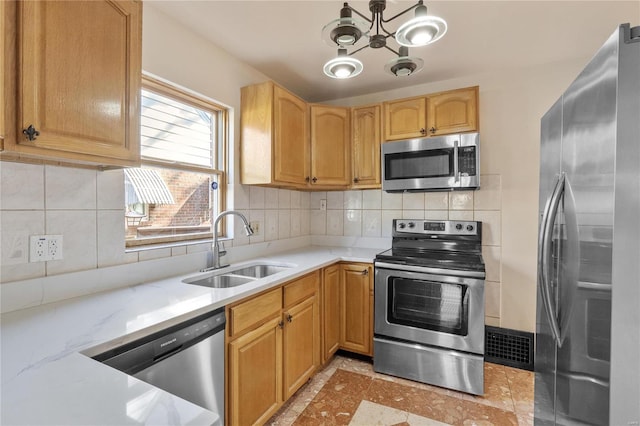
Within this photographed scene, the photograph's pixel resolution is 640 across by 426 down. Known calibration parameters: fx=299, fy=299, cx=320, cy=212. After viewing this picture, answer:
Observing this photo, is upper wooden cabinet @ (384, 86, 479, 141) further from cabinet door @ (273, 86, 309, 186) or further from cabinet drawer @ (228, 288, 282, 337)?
cabinet drawer @ (228, 288, 282, 337)

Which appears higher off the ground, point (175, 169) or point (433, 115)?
point (433, 115)

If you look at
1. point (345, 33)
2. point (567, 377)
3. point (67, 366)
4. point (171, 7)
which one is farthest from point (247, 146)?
point (567, 377)

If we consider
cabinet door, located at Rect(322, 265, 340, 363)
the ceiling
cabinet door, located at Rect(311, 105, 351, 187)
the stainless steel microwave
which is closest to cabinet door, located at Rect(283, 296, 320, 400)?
cabinet door, located at Rect(322, 265, 340, 363)

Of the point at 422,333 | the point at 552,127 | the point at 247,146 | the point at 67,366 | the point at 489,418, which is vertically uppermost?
the point at 247,146

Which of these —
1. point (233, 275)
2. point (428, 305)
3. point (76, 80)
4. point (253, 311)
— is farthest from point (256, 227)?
point (76, 80)

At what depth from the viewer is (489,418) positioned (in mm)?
1760

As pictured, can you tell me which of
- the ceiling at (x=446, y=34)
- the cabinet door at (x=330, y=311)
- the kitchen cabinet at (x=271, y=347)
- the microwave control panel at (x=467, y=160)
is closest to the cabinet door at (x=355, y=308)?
the cabinet door at (x=330, y=311)

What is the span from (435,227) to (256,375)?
1.83m

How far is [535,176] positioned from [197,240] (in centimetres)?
257

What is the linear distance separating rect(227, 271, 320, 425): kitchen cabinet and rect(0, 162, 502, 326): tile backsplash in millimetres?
641

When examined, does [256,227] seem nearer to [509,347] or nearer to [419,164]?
[419,164]

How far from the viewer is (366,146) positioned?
266 centimetres

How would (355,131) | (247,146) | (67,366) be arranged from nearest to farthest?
1. (67,366)
2. (247,146)
3. (355,131)

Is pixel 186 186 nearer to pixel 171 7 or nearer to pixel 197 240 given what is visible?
pixel 197 240
